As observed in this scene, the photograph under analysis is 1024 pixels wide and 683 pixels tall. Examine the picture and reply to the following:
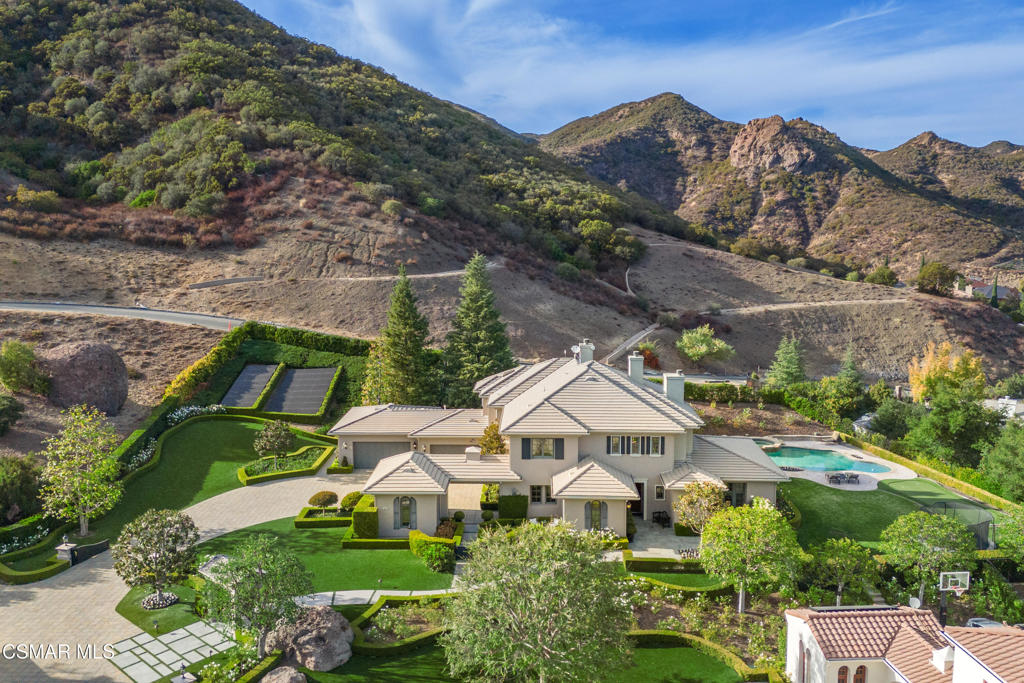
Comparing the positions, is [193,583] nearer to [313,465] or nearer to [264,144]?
[313,465]

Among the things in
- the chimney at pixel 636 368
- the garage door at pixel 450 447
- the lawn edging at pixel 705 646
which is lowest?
the lawn edging at pixel 705 646

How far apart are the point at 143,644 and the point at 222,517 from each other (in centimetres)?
989

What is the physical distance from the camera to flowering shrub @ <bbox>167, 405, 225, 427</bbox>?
39.4 meters

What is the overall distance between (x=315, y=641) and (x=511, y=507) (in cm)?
1148

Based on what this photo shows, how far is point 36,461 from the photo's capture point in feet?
99.9

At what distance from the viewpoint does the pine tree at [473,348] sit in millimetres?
44250

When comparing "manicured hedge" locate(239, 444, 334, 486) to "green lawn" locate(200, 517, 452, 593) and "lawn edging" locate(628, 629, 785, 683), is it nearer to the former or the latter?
"green lawn" locate(200, 517, 452, 593)

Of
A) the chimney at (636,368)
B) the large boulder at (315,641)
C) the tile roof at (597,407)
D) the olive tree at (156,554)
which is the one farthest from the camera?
the chimney at (636,368)

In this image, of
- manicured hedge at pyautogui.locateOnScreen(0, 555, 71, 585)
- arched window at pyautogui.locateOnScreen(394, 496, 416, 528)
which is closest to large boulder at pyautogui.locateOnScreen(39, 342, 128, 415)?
manicured hedge at pyautogui.locateOnScreen(0, 555, 71, 585)

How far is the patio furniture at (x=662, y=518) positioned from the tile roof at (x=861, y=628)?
10.1 m

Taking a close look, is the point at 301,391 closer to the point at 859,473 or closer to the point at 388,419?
the point at 388,419

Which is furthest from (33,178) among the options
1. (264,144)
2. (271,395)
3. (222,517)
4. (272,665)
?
(272,665)

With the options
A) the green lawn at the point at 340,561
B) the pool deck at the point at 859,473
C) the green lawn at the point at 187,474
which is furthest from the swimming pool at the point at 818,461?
the green lawn at the point at 187,474

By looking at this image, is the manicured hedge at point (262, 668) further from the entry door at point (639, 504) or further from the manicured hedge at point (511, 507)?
the entry door at point (639, 504)
